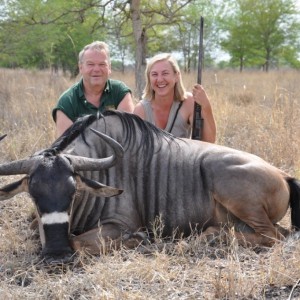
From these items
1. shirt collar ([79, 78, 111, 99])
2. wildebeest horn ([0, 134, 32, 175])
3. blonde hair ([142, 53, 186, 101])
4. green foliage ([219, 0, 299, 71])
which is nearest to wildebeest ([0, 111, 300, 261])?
wildebeest horn ([0, 134, 32, 175])

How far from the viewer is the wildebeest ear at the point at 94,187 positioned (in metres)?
3.48

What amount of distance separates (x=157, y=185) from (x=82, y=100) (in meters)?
1.67

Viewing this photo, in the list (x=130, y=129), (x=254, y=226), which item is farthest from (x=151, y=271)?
(x=130, y=129)

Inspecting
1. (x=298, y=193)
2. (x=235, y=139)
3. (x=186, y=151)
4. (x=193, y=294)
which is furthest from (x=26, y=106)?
(x=193, y=294)

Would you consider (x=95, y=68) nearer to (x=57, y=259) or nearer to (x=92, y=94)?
(x=92, y=94)

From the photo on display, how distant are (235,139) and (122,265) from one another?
4.09 metres

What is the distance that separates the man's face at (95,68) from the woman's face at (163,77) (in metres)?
0.51

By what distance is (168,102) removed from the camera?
5.20 metres

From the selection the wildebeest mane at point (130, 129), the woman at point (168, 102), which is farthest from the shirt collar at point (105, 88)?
the wildebeest mane at point (130, 129)

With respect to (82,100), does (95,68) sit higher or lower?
Answer: higher

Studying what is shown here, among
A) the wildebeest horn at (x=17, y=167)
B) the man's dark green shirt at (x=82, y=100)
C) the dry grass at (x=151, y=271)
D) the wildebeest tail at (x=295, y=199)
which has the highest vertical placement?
the man's dark green shirt at (x=82, y=100)

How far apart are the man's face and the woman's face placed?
511 mm

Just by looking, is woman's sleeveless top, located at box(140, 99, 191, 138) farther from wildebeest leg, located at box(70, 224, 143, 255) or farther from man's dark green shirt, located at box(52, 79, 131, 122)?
wildebeest leg, located at box(70, 224, 143, 255)

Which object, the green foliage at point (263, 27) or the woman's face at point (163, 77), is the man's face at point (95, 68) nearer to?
the woman's face at point (163, 77)
